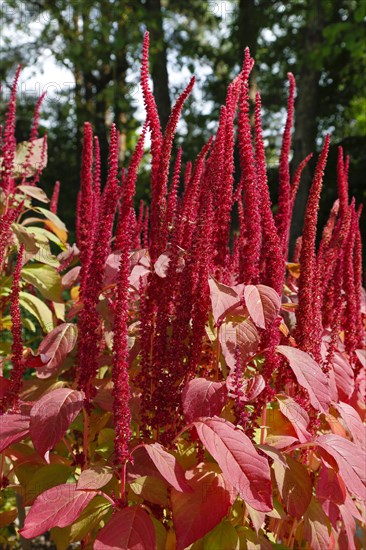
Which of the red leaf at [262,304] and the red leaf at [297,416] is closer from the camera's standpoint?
the red leaf at [262,304]

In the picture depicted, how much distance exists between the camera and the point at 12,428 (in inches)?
58.2

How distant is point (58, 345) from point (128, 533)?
590 millimetres

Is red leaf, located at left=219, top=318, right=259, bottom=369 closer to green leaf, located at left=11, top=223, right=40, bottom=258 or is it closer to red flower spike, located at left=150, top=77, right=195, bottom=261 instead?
red flower spike, located at left=150, top=77, right=195, bottom=261

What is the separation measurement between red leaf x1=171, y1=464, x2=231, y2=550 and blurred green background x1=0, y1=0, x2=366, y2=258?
19.5 ft

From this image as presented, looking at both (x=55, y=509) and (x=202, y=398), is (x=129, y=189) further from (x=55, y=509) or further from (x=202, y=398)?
(x=55, y=509)

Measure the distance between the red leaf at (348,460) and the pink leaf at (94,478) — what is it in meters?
0.49

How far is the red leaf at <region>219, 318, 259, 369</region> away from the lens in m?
1.48

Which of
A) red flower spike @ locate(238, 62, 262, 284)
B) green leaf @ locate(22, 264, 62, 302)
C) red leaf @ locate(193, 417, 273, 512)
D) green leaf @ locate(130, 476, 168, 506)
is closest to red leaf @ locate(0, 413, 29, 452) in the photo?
green leaf @ locate(130, 476, 168, 506)

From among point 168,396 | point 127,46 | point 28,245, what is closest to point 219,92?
point 127,46

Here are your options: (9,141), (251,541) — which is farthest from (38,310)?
(251,541)

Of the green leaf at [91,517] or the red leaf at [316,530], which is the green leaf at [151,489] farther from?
the red leaf at [316,530]

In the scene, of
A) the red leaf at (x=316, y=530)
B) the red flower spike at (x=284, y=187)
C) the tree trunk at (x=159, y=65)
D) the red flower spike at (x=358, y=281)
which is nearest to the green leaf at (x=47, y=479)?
the red leaf at (x=316, y=530)

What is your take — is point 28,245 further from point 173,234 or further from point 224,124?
point 224,124

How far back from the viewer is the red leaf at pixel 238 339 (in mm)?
1484
